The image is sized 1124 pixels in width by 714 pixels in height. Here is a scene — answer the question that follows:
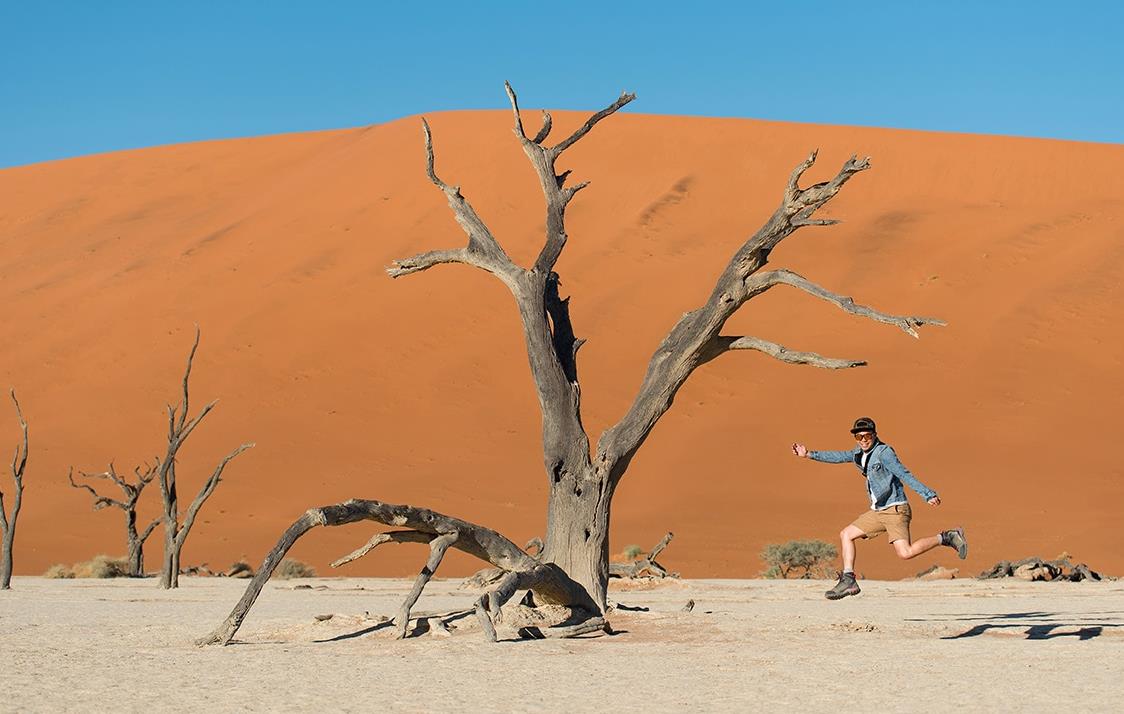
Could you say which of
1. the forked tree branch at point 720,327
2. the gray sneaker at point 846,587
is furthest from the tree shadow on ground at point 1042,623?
the forked tree branch at point 720,327

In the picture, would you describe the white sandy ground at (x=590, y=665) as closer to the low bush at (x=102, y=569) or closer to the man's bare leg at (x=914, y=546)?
the man's bare leg at (x=914, y=546)

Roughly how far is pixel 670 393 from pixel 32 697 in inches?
201

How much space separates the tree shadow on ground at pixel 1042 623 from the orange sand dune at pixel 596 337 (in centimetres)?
1085

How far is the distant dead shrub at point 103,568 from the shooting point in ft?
73.1

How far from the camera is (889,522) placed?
9656 millimetres

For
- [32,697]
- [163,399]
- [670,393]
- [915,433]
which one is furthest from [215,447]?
[32,697]

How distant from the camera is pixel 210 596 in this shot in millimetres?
16984

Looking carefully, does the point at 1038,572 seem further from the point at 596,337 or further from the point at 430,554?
the point at 596,337

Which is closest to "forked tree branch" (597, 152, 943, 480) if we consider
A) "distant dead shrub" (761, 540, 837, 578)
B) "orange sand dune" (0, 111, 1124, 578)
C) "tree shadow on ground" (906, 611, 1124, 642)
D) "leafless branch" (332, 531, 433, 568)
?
"leafless branch" (332, 531, 433, 568)

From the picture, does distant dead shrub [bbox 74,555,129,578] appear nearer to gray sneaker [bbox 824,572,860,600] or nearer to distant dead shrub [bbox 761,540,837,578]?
Answer: distant dead shrub [bbox 761,540,837,578]

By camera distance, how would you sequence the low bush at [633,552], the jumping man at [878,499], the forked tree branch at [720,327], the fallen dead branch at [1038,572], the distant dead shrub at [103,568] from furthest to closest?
1. the low bush at [633,552]
2. the distant dead shrub at [103,568]
3. the fallen dead branch at [1038,572]
4. the forked tree branch at [720,327]
5. the jumping man at [878,499]

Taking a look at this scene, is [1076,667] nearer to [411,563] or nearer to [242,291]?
[411,563]

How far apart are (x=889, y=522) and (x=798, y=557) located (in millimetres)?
14031

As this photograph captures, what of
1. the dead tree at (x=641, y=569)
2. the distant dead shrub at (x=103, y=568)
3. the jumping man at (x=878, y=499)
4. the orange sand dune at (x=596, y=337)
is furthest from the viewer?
the orange sand dune at (x=596, y=337)
